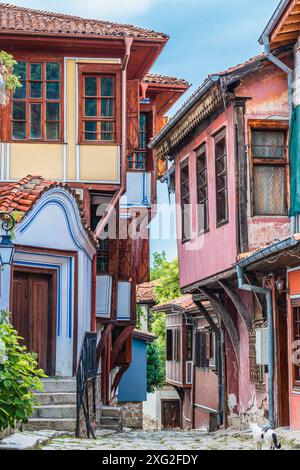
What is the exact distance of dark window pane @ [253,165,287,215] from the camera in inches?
714

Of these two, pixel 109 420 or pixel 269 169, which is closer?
pixel 269 169

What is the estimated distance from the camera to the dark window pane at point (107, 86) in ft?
72.4

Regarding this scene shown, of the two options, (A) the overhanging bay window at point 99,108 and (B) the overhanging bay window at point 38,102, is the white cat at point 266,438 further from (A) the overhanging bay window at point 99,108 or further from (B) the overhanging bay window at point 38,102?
(B) the overhanging bay window at point 38,102

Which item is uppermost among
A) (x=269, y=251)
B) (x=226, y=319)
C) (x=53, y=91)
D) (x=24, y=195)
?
(x=53, y=91)

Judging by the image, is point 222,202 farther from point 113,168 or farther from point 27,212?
point 27,212

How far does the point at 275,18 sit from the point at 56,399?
743cm

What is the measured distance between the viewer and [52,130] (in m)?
21.9

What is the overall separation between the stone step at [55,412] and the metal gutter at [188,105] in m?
6.68

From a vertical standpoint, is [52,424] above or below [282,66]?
below

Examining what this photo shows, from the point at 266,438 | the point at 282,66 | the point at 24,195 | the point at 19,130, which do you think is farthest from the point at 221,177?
the point at 266,438

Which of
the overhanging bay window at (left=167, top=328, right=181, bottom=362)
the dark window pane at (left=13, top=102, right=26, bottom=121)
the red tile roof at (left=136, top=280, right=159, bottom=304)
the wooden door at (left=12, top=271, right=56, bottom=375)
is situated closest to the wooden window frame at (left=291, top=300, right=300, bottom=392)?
the wooden door at (left=12, top=271, right=56, bottom=375)

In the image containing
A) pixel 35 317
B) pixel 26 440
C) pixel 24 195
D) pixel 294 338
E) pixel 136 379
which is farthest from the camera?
pixel 136 379

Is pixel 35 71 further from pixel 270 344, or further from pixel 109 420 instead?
pixel 270 344
